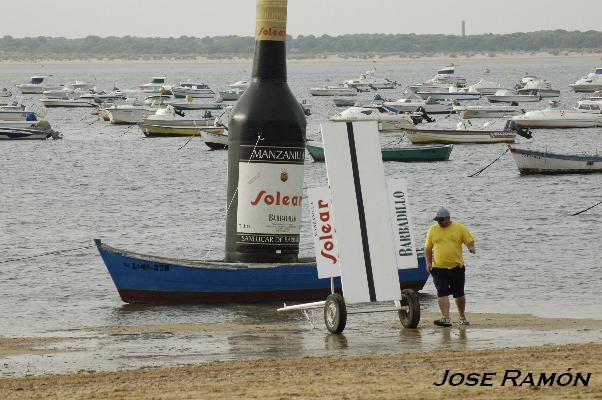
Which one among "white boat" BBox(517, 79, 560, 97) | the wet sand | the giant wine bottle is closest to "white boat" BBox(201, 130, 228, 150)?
the giant wine bottle

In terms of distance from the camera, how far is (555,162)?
185 ft

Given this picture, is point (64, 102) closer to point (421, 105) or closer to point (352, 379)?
point (421, 105)

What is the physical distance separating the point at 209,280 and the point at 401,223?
581 cm

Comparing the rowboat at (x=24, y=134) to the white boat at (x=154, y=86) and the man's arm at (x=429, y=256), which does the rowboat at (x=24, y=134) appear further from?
the white boat at (x=154, y=86)

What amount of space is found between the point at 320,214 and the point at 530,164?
40561 millimetres

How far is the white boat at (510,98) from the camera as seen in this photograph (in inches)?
4906

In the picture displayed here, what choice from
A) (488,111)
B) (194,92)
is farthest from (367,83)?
(488,111)

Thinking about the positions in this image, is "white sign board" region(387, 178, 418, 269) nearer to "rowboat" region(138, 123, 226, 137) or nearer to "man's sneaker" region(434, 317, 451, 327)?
"man's sneaker" region(434, 317, 451, 327)

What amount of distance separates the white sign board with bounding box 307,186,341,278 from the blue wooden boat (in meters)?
4.74

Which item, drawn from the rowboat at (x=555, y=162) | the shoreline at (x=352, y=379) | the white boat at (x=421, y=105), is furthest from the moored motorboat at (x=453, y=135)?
the shoreline at (x=352, y=379)

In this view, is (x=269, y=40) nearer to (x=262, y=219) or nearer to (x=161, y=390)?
(x=262, y=219)

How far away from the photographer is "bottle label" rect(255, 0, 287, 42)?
21.8 m

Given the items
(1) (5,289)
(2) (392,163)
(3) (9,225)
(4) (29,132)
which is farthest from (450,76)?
(1) (5,289)

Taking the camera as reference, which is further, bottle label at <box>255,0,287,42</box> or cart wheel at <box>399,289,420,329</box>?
bottle label at <box>255,0,287,42</box>
